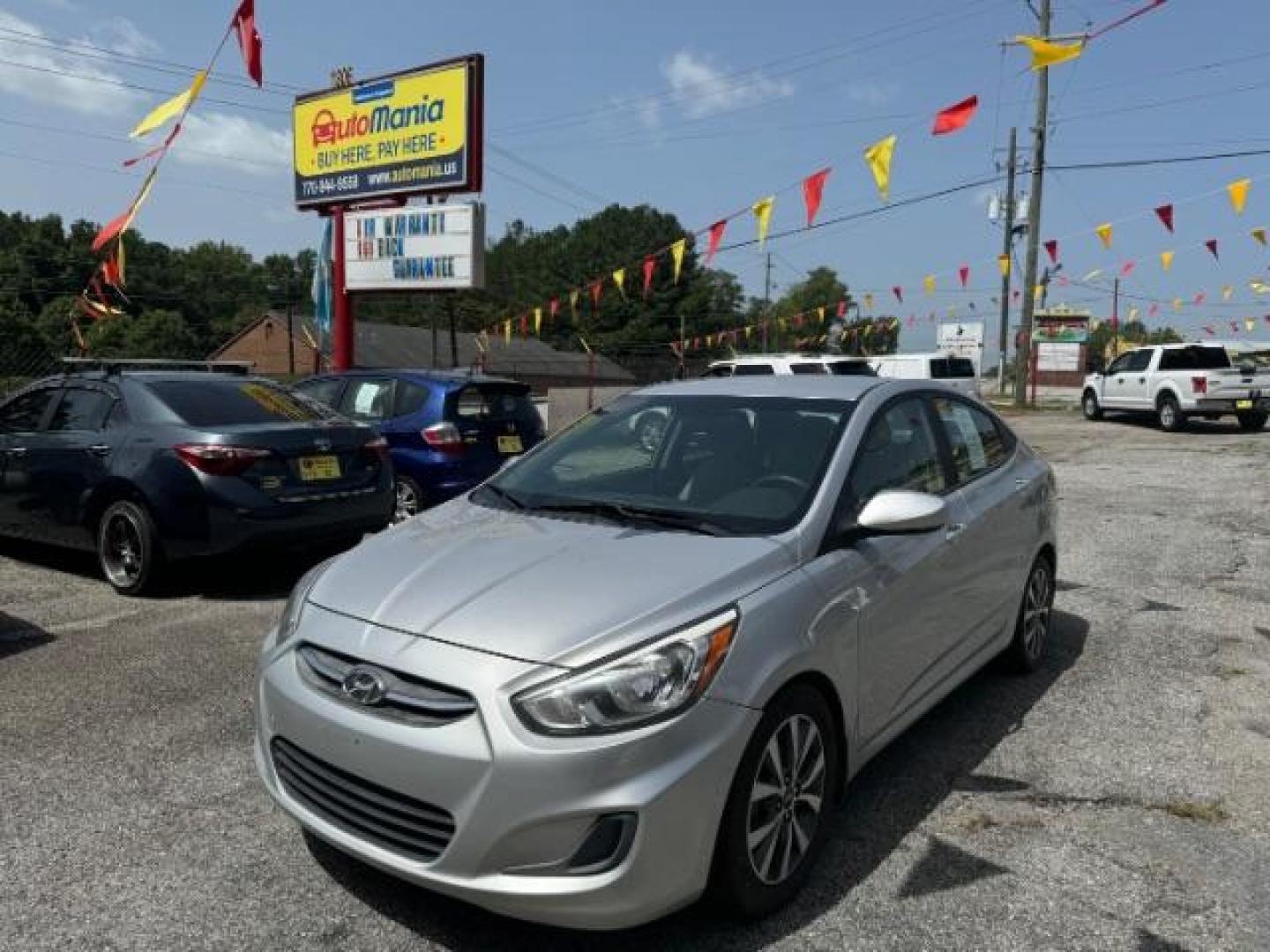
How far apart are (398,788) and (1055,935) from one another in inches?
71.9

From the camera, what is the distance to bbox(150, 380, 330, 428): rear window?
6.28 metres

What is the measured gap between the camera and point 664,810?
7.60 ft

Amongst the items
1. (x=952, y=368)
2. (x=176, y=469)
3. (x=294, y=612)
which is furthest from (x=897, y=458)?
(x=952, y=368)

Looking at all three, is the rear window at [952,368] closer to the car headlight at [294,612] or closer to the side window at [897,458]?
the side window at [897,458]

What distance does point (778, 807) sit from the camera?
2723 millimetres

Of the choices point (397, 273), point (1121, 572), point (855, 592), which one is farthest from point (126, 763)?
point (397, 273)

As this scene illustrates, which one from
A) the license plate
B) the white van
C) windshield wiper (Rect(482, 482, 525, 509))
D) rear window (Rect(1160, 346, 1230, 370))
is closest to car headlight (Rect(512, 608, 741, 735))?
windshield wiper (Rect(482, 482, 525, 509))

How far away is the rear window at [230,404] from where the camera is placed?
6281 mm

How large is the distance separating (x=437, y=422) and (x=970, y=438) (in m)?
5.22

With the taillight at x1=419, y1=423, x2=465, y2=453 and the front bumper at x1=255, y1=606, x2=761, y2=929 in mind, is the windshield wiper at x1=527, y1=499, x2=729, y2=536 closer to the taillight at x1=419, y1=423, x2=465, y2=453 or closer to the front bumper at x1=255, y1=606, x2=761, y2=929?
the front bumper at x1=255, y1=606, x2=761, y2=929

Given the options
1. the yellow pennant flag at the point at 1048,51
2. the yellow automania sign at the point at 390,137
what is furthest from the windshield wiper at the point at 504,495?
the yellow automania sign at the point at 390,137

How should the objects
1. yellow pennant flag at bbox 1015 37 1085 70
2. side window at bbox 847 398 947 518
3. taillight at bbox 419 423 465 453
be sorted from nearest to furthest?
side window at bbox 847 398 947 518 → taillight at bbox 419 423 465 453 → yellow pennant flag at bbox 1015 37 1085 70

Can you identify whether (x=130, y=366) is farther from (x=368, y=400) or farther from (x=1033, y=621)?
(x=1033, y=621)

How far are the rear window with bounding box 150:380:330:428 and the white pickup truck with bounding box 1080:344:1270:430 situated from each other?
Result: 1960 cm
